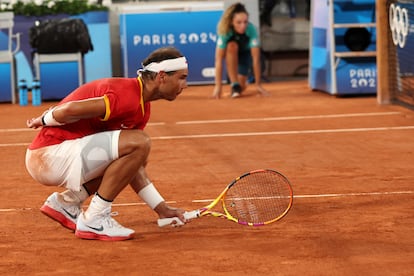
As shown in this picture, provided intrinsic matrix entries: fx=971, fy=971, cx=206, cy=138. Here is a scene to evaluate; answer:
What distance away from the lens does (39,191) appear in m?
7.23

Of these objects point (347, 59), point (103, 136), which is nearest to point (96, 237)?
point (103, 136)

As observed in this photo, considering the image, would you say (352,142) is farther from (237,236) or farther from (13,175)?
(237,236)

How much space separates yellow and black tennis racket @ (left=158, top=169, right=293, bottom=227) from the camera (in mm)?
5711

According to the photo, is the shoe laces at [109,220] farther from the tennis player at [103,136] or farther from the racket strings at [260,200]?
the racket strings at [260,200]

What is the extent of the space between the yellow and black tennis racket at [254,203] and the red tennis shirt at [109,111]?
64 cm

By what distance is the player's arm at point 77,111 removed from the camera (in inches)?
209

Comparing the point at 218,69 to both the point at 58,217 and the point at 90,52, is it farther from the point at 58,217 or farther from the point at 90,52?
the point at 58,217

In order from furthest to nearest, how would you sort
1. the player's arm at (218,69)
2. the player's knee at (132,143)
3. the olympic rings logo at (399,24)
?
the player's arm at (218,69)
the olympic rings logo at (399,24)
the player's knee at (132,143)

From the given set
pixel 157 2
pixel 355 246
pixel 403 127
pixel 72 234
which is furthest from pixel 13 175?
pixel 157 2

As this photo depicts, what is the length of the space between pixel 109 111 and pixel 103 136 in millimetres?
197

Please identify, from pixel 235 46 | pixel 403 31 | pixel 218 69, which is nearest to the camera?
pixel 403 31

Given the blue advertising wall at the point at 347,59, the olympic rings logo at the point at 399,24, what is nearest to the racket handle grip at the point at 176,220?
the olympic rings logo at the point at 399,24

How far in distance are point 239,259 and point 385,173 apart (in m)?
2.77

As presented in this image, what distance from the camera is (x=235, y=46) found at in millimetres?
13547
